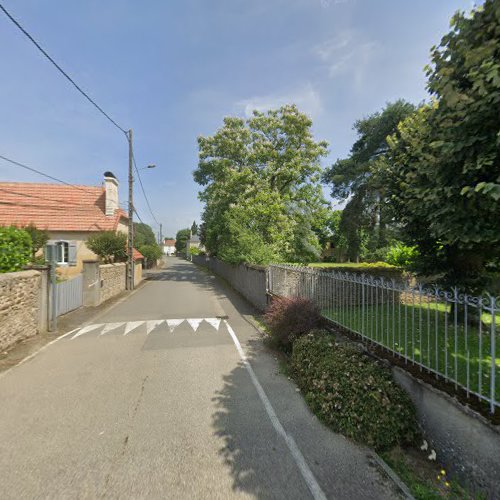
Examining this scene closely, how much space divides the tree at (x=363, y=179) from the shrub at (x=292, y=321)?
2324cm

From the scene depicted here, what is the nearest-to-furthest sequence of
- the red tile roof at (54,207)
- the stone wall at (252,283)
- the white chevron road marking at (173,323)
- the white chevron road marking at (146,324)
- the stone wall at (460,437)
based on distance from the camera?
the stone wall at (460,437) < the white chevron road marking at (146,324) < the white chevron road marking at (173,323) < the stone wall at (252,283) < the red tile roof at (54,207)

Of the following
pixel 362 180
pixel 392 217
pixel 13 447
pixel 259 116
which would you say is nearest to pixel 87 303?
pixel 13 447

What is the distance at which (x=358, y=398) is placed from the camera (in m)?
3.72

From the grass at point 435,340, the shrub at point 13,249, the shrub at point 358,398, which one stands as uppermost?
the shrub at point 13,249

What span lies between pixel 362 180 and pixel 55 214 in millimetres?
27015

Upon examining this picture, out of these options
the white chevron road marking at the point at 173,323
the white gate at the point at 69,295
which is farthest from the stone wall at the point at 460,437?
the white gate at the point at 69,295

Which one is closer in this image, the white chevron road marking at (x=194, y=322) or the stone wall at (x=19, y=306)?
the stone wall at (x=19, y=306)

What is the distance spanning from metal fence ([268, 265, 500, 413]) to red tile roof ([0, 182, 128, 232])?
1646cm

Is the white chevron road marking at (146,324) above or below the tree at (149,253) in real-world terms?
below

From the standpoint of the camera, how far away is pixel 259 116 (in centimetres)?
1967

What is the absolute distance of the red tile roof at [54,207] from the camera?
1972cm

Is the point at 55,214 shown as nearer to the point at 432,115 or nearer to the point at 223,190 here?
the point at 223,190

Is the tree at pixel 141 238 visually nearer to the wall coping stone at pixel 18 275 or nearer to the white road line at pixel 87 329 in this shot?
the white road line at pixel 87 329

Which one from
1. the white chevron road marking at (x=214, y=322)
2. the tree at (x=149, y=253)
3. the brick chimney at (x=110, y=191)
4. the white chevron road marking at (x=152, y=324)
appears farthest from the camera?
the tree at (x=149, y=253)
